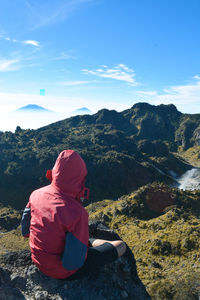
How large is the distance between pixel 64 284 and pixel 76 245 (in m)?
1.88

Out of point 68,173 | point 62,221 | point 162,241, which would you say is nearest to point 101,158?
point 162,241

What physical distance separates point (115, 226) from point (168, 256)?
616 cm

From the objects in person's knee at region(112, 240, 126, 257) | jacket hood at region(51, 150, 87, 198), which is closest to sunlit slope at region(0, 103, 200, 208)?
person's knee at region(112, 240, 126, 257)

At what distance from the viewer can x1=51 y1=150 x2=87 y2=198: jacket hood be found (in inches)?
144

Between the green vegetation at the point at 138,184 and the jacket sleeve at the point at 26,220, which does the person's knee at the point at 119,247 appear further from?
the green vegetation at the point at 138,184

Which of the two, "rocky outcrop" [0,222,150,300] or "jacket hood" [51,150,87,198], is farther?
"rocky outcrop" [0,222,150,300]

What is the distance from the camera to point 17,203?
46.5 m

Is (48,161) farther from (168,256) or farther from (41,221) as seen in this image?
(41,221)

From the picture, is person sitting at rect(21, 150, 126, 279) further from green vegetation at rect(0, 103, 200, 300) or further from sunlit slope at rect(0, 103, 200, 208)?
sunlit slope at rect(0, 103, 200, 208)

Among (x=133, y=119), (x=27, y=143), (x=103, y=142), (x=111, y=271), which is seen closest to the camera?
(x=111, y=271)

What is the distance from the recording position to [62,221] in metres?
3.42

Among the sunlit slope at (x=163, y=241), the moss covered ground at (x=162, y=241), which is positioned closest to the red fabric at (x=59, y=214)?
the moss covered ground at (x=162, y=241)

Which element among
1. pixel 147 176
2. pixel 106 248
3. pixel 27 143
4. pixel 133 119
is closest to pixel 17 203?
pixel 147 176

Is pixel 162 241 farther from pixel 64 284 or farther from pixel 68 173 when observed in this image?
pixel 68 173
